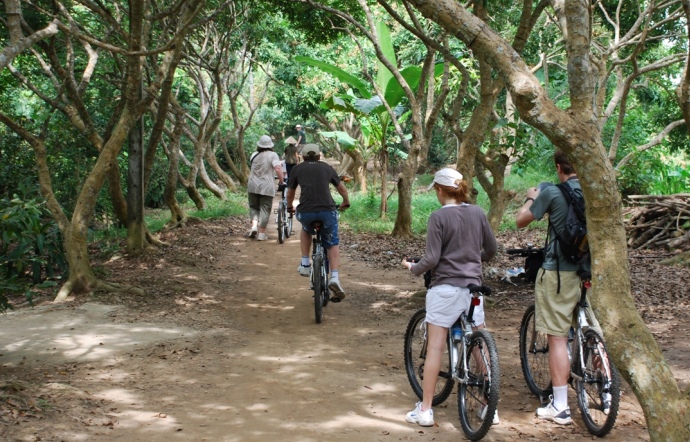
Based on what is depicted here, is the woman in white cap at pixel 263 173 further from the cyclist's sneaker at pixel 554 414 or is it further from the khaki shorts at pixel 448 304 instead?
the cyclist's sneaker at pixel 554 414

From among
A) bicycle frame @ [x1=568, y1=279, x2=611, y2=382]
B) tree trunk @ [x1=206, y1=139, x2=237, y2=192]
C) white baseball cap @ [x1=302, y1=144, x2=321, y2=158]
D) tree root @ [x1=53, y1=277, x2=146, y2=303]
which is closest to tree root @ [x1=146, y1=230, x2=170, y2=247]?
tree root @ [x1=53, y1=277, x2=146, y2=303]

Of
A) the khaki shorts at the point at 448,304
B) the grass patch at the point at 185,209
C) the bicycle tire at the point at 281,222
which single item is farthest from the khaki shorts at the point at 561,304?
the bicycle tire at the point at 281,222

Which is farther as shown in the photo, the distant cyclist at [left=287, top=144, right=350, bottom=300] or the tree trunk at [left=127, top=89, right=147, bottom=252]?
the tree trunk at [left=127, top=89, right=147, bottom=252]

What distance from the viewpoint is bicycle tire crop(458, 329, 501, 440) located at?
4730 millimetres

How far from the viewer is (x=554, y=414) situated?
521 cm

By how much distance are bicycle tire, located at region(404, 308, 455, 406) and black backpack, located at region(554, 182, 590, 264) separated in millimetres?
1129

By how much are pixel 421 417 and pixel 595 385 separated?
1219 millimetres

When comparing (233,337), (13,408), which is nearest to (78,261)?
(233,337)

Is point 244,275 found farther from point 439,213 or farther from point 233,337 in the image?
point 439,213

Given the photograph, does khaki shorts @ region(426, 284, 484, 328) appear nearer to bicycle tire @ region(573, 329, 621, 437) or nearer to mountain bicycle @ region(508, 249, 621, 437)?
mountain bicycle @ region(508, 249, 621, 437)

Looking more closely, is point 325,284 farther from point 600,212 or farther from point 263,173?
point 263,173

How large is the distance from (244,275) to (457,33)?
7429 millimetres

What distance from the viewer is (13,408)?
16.5 ft

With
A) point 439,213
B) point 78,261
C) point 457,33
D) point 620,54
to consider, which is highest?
point 620,54
